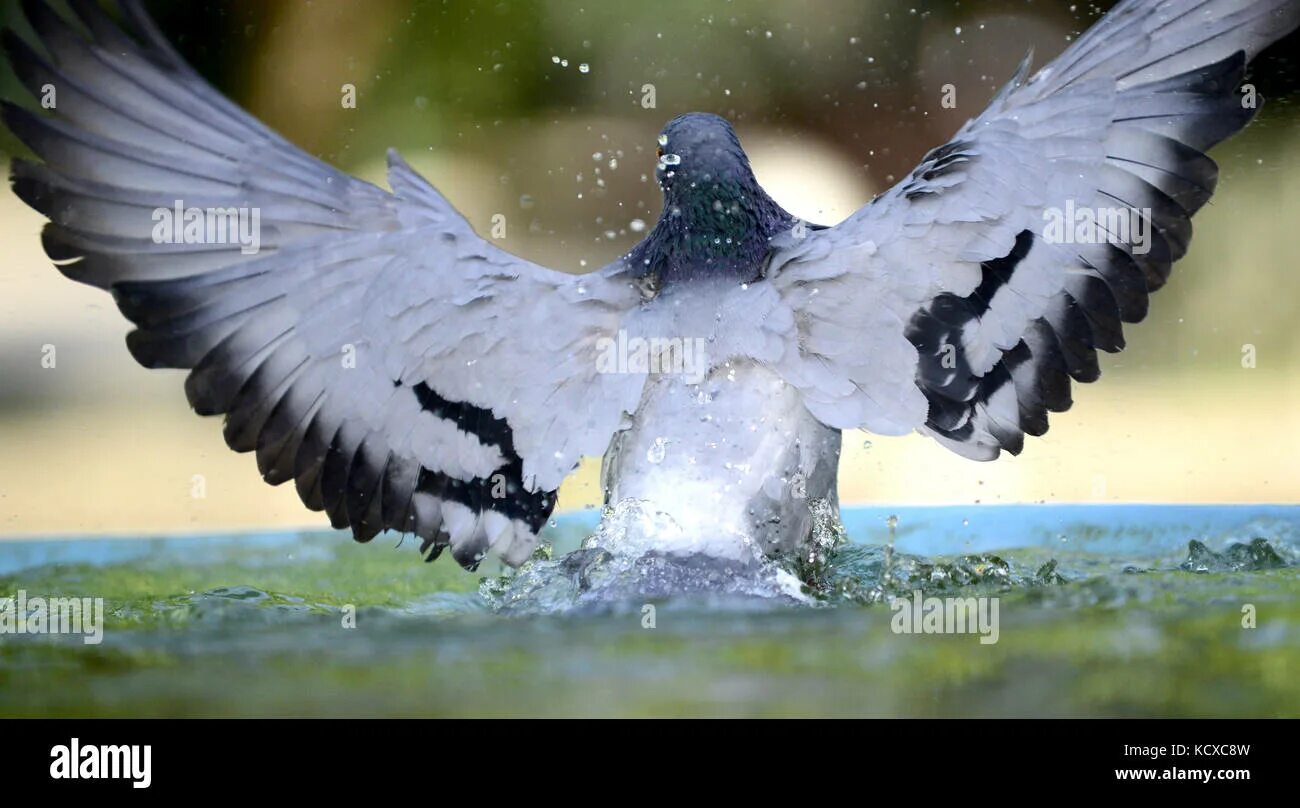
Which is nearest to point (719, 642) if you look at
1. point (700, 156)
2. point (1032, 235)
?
point (1032, 235)

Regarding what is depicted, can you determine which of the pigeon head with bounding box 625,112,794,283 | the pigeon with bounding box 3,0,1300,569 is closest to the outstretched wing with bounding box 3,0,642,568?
the pigeon with bounding box 3,0,1300,569

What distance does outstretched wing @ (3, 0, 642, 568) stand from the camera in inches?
125

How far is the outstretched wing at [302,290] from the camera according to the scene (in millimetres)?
3174

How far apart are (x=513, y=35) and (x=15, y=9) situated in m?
3.80

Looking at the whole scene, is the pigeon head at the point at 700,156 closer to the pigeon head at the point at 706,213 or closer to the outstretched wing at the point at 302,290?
the pigeon head at the point at 706,213

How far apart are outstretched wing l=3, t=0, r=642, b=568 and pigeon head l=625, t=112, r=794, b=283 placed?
176 mm

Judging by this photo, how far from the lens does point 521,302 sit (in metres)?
3.20

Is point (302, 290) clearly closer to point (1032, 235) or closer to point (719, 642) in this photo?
point (719, 642)

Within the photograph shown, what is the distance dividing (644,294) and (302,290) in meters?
0.81

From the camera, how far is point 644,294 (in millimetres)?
3395

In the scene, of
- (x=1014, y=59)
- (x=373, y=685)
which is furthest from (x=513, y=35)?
(x=373, y=685)

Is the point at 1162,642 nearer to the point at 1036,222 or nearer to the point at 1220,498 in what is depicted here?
the point at 1036,222

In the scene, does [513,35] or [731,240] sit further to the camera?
[513,35]

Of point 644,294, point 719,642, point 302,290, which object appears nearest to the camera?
point 719,642
